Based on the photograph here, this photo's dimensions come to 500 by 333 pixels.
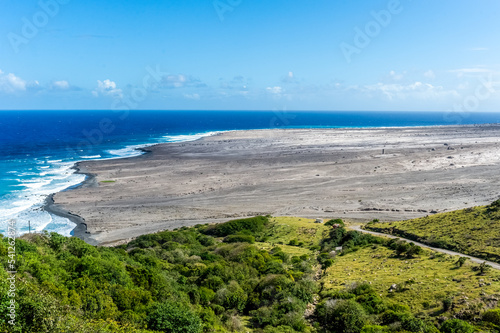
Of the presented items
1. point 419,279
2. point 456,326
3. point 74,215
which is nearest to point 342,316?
point 456,326

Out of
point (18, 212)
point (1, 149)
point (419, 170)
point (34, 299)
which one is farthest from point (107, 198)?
point (1, 149)

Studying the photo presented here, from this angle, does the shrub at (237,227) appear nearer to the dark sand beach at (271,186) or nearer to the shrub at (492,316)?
the dark sand beach at (271,186)

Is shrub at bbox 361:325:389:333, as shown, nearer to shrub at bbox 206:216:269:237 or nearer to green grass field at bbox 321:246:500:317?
green grass field at bbox 321:246:500:317

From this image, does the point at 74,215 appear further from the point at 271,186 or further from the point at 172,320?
the point at 172,320

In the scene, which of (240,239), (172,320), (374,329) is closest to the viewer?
(172,320)

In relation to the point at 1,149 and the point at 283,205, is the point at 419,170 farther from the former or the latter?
the point at 1,149

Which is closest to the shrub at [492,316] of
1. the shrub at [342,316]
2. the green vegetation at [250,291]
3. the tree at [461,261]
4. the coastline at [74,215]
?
the green vegetation at [250,291]
